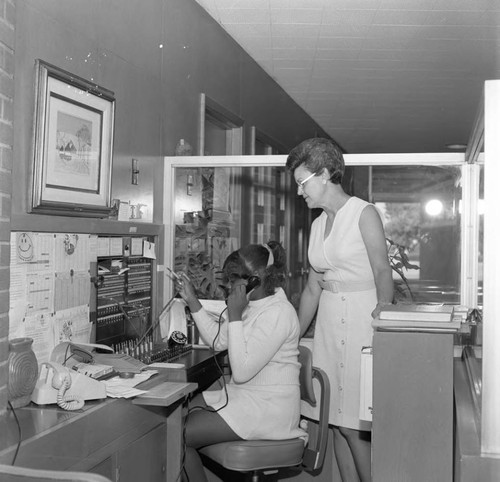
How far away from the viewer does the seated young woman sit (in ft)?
8.97

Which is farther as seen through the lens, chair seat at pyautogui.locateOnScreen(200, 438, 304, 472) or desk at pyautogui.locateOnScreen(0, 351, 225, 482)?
chair seat at pyautogui.locateOnScreen(200, 438, 304, 472)

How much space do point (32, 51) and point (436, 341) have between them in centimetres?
157

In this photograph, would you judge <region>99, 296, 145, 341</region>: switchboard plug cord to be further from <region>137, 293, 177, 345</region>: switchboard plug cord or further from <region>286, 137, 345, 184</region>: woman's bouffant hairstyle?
<region>286, 137, 345, 184</region>: woman's bouffant hairstyle

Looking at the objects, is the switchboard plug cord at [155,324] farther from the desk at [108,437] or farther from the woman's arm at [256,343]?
the woman's arm at [256,343]

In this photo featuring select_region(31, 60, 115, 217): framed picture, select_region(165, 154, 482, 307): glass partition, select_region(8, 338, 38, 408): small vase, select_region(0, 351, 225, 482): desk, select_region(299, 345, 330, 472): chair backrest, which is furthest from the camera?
select_region(165, 154, 482, 307): glass partition

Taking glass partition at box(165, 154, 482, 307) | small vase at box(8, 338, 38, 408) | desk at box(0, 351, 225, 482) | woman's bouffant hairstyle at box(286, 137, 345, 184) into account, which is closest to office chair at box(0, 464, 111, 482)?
desk at box(0, 351, 225, 482)

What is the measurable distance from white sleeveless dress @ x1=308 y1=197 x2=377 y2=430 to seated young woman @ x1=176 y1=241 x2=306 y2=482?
0.25 meters

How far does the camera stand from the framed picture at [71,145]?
245 cm

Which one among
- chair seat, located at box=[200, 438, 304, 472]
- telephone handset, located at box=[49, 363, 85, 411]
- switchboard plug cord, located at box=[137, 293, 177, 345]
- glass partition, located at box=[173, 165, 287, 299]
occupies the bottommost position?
chair seat, located at box=[200, 438, 304, 472]

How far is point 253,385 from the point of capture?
110 inches

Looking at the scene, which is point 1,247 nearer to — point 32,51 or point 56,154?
point 56,154

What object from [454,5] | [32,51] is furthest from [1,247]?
[454,5]

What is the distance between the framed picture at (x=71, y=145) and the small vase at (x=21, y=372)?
0.48 meters

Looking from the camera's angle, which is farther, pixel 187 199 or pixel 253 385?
pixel 187 199
